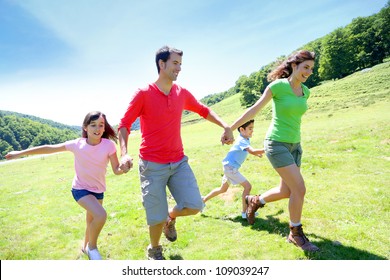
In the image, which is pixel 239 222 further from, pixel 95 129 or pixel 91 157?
pixel 95 129

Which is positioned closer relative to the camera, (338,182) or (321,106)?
(338,182)

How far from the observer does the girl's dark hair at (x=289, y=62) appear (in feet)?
18.6

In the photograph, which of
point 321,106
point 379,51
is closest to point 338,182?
point 321,106

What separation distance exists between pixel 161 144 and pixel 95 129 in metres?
1.34

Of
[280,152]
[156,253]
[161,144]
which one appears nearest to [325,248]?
[280,152]

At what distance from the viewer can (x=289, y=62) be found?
5895 mm

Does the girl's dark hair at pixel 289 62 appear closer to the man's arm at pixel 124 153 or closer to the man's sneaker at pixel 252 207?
the man's sneaker at pixel 252 207

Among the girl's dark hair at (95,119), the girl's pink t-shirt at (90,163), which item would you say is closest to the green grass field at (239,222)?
the girl's pink t-shirt at (90,163)

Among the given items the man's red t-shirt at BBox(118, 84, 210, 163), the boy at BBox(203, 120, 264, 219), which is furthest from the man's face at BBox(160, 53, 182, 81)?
the boy at BBox(203, 120, 264, 219)

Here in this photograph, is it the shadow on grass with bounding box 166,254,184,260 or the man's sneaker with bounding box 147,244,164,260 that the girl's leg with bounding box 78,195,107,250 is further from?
the shadow on grass with bounding box 166,254,184,260

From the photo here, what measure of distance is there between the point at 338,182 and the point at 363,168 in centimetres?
237
